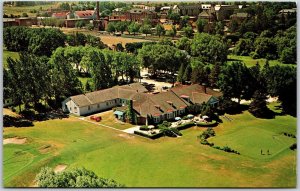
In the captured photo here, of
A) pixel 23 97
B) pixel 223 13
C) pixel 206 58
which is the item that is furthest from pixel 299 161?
pixel 223 13

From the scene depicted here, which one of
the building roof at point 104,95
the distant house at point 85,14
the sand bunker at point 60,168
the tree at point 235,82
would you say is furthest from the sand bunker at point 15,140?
the distant house at point 85,14

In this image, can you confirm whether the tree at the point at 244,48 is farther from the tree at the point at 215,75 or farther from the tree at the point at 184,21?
the tree at the point at 215,75

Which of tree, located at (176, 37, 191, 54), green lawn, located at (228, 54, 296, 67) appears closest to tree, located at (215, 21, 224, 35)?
green lawn, located at (228, 54, 296, 67)

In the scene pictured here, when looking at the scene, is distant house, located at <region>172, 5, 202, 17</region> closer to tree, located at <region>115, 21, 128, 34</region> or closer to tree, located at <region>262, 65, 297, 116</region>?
tree, located at <region>115, 21, 128, 34</region>

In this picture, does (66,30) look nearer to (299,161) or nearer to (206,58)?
(206,58)

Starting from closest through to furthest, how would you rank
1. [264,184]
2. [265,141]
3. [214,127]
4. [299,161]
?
[264,184]
[299,161]
[265,141]
[214,127]
